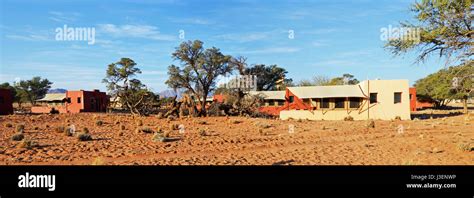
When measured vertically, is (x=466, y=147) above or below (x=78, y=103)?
below

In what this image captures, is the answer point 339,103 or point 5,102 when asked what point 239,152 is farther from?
point 5,102

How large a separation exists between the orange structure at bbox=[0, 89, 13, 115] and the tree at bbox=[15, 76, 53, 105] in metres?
24.4

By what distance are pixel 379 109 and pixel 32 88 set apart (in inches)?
2568

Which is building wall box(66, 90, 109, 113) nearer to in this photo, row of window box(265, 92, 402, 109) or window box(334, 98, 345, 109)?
row of window box(265, 92, 402, 109)

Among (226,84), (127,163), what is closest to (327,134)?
(127,163)

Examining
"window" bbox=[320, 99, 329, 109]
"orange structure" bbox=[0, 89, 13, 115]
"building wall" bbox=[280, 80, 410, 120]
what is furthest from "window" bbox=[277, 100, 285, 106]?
"orange structure" bbox=[0, 89, 13, 115]

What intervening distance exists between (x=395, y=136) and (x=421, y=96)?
135 ft

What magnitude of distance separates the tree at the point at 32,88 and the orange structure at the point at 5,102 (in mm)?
24434

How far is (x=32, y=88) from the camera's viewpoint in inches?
2301

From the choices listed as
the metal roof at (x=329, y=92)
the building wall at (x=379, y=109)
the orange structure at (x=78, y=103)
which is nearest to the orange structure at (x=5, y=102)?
the orange structure at (x=78, y=103)

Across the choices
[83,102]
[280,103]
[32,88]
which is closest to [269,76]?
[280,103]

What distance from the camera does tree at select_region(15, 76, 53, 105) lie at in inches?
2154

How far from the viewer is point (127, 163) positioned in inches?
337

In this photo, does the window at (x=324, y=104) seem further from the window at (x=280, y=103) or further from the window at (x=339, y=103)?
the window at (x=280, y=103)
